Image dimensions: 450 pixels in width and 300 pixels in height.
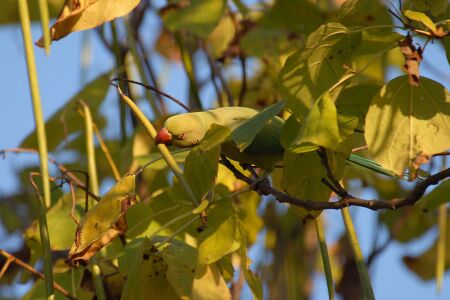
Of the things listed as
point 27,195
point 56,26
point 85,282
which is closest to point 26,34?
point 56,26

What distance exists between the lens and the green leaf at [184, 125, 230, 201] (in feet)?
2.68

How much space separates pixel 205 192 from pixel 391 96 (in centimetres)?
20

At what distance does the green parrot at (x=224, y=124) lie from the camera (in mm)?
944

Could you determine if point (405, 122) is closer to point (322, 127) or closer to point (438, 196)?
point (322, 127)

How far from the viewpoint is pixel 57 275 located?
3.74 ft

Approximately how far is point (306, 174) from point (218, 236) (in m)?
0.12

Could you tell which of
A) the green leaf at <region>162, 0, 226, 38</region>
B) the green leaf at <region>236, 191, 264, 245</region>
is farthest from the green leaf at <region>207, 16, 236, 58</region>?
the green leaf at <region>236, 191, 264, 245</region>

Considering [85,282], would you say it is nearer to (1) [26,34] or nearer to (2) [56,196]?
(2) [56,196]

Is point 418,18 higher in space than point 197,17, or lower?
higher

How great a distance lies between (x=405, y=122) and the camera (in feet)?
2.67

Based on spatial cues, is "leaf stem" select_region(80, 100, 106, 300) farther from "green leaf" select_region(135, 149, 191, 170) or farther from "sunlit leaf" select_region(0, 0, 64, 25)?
"sunlit leaf" select_region(0, 0, 64, 25)

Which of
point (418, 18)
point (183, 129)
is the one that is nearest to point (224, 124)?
point (183, 129)

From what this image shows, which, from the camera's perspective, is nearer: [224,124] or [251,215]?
[224,124]

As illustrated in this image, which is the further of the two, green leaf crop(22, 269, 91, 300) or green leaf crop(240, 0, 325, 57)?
green leaf crop(240, 0, 325, 57)
